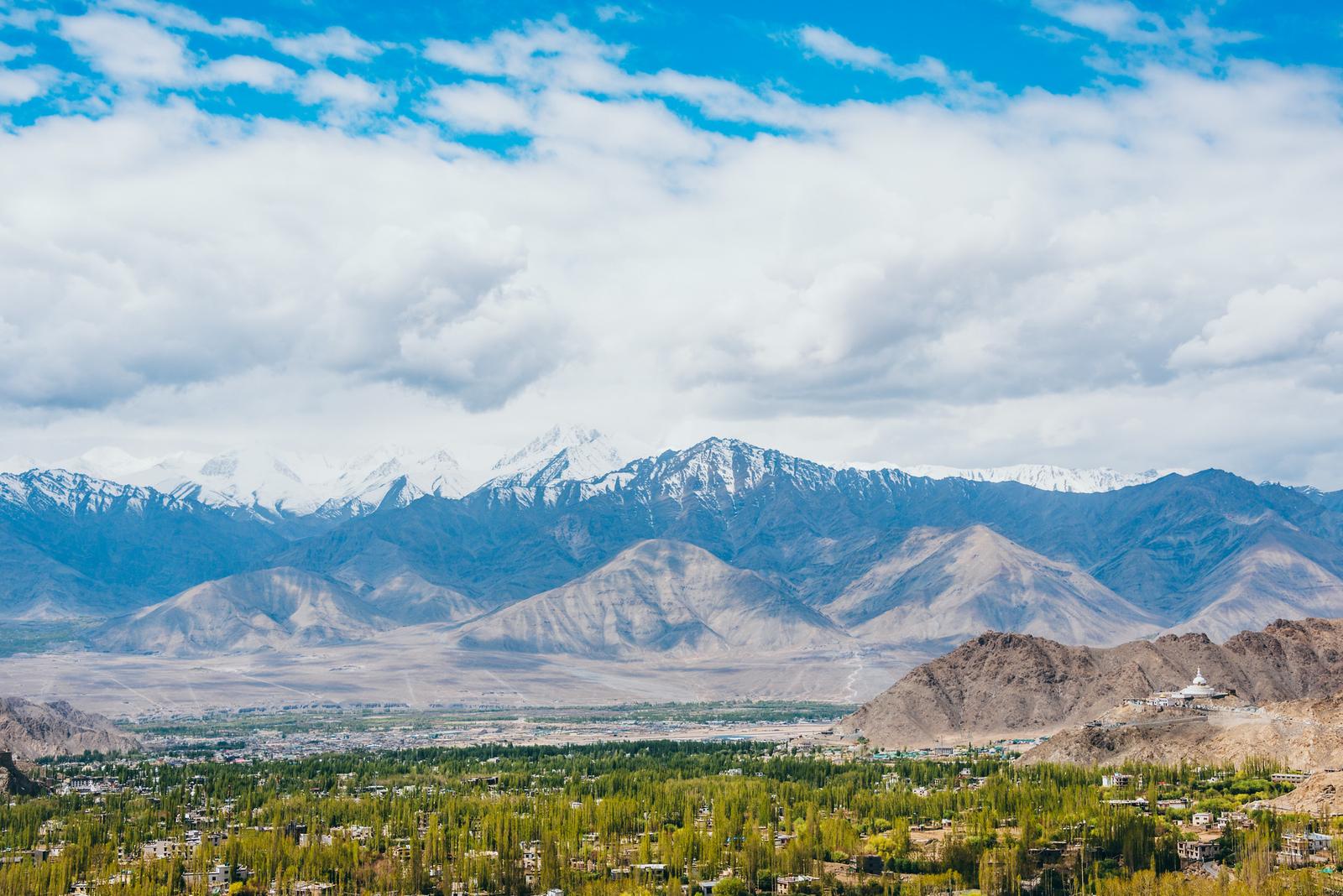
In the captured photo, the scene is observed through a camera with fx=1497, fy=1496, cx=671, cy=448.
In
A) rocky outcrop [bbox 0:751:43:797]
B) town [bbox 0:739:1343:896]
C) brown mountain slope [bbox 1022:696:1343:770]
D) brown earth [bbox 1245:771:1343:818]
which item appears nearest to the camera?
town [bbox 0:739:1343:896]

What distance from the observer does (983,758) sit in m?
196

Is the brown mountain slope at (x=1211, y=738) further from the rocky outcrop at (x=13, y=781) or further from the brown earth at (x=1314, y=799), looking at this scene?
the rocky outcrop at (x=13, y=781)

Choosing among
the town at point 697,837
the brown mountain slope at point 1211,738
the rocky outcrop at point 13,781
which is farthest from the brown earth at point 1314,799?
the rocky outcrop at point 13,781

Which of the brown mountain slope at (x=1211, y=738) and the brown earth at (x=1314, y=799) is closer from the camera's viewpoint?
the brown earth at (x=1314, y=799)

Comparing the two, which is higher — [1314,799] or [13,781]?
[1314,799]

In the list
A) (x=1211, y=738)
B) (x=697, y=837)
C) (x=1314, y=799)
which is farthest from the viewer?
(x=1211, y=738)

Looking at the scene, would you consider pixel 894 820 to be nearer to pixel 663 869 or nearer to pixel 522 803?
pixel 663 869

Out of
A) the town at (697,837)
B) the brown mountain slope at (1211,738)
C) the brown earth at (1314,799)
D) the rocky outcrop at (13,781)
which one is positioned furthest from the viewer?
the rocky outcrop at (13,781)

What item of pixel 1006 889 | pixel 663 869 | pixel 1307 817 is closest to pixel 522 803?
pixel 663 869

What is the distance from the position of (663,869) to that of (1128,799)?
5207 centimetres

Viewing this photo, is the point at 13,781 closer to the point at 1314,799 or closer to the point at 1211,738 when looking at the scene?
the point at 1314,799

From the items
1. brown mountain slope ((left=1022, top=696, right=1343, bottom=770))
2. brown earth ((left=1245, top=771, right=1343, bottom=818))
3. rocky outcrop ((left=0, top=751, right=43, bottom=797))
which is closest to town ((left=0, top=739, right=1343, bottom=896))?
rocky outcrop ((left=0, top=751, right=43, bottom=797))

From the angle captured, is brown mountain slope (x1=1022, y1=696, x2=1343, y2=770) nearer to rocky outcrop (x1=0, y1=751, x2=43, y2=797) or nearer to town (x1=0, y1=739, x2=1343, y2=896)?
town (x1=0, y1=739, x2=1343, y2=896)

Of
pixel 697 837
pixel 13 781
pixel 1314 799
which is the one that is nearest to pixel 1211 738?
pixel 1314 799
